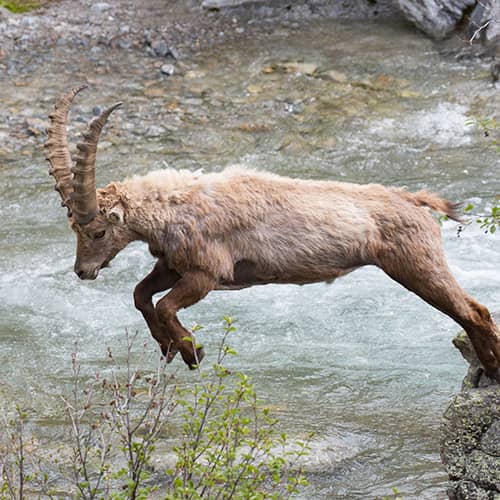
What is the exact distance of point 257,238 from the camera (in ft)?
24.2

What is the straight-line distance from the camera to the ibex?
726cm

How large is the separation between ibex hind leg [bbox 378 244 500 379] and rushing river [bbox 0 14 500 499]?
111 cm

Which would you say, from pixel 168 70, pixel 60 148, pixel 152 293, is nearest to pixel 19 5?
pixel 168 70

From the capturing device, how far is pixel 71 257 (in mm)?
12383

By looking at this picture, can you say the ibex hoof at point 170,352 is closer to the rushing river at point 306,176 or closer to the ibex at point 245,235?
the ibex at point 245,235

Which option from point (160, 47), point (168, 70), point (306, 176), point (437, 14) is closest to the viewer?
point (306, 176)

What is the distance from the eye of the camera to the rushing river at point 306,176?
8.98 metres

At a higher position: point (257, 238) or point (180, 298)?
point (257, 238)

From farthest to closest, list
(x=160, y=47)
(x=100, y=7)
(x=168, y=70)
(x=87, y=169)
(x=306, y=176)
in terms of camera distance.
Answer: (x=100, y=7) < (x=160, y=47) < (x=168, y=70) < (x=306, y=176) < (x=87, y=169)

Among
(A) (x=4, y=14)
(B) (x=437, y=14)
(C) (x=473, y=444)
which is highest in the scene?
(C) (x=473, y=444)

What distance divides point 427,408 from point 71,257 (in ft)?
17.1

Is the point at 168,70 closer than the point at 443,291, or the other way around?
the point at 443,291

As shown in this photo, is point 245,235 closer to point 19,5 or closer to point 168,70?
point 168,70

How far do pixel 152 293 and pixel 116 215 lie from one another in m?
0.73
